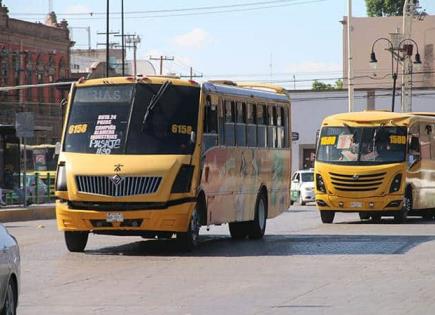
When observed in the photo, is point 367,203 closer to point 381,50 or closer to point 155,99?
point 155,99

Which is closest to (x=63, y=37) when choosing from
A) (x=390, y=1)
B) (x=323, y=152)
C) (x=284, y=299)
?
(x=390, y=1)

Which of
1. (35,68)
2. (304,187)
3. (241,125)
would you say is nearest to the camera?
(241,125)

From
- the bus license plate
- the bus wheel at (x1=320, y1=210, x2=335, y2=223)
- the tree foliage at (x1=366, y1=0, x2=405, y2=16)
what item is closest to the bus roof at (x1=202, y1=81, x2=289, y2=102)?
the bus license plate

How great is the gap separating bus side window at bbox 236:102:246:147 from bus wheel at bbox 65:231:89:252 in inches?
157

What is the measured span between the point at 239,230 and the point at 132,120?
509 centimetres

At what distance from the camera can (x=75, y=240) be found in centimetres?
2034

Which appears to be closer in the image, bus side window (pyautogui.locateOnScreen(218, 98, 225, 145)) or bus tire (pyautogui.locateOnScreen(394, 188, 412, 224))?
bus side window (pyautogui.locateOnScreen(218, 98, 225, 145))

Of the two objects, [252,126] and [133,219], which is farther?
[252,126]

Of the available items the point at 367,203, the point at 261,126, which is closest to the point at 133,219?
the point at 261,126

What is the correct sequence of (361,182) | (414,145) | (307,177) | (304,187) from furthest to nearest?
(307,177)
(304,187)
(414,145)
(361,182)

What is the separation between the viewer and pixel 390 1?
116625 millimetres

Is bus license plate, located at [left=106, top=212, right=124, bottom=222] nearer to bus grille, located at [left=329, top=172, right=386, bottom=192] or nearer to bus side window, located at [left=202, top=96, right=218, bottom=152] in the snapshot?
bus side window, located at [left=202, top=96, right=218, bottom=152]

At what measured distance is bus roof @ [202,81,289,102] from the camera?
21.3m

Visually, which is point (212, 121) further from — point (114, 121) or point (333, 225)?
point (333, 225)
